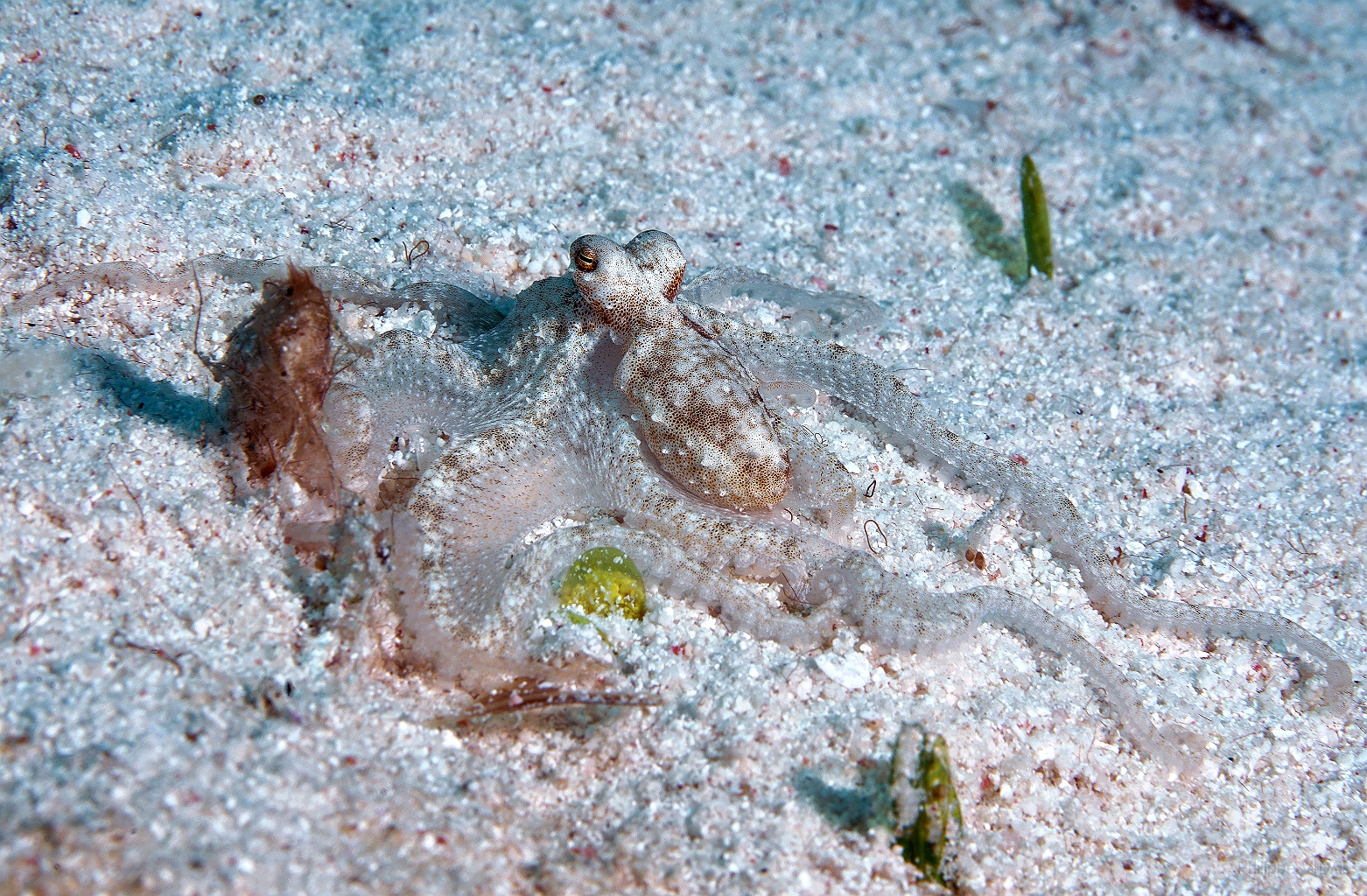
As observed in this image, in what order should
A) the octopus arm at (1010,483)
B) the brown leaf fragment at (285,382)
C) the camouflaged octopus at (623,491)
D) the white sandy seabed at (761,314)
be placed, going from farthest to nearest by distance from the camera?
the octopus arm at (1010,483) < the camouflaged octopus at (623,491) < the brown leaf fragment at (285,382) < the white sandy seabed at (761,314)

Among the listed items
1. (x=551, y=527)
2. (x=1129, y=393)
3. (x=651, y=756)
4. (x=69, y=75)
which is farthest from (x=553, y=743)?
(x=69, y=75)

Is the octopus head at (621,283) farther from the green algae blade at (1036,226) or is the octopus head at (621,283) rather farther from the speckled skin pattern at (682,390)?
the green algae blade at (1036,226)

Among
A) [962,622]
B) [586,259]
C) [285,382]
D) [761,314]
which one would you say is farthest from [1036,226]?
[285,382]

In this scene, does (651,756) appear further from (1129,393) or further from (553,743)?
(1129,393)

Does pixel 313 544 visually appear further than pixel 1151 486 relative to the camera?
No

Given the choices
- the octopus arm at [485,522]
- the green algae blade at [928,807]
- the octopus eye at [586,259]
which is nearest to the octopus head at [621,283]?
the octopus eye at [586,259]

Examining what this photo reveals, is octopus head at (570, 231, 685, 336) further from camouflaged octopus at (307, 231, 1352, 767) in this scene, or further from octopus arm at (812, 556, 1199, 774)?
octopus arm at (812, 556, 1199, 774)

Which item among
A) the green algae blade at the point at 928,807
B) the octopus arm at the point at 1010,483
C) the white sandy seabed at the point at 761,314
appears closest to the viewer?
the white sandy seabed at the point at 761,314
